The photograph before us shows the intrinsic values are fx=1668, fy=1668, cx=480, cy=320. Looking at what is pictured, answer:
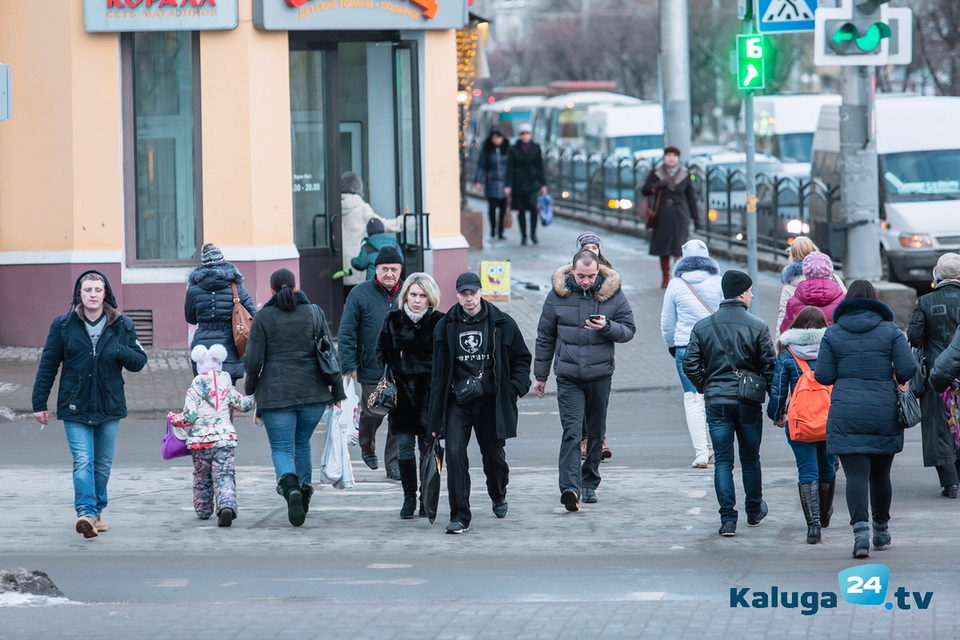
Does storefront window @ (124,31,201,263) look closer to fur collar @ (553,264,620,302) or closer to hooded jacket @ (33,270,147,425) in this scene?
fur collar @ (553,264,620,302)

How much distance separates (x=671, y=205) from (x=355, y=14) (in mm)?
5689

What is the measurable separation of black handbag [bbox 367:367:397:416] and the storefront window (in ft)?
25.6

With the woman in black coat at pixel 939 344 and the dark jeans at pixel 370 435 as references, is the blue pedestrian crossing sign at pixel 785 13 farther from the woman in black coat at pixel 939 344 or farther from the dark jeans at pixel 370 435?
the dark jeans at pixel 370 435

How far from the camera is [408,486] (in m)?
10.1

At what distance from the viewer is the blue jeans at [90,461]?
9547mm

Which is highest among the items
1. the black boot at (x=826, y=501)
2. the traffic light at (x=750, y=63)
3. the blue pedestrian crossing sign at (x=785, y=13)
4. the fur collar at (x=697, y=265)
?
the blue pedestrian crossing sign at (x=785, y=13)

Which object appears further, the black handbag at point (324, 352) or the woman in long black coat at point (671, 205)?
the woman in long black coat at point (671, 205)

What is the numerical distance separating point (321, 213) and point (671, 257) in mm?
5610

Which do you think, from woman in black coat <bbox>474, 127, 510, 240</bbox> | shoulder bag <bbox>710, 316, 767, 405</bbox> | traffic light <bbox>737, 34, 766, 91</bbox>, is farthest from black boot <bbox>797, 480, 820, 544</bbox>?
woman in black coat <bbox>474, 127, 510, 240</bbox>

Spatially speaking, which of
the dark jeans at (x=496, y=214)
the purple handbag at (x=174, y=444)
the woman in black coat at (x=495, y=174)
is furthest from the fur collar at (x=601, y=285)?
the dark jeans at (x=496, y=214)

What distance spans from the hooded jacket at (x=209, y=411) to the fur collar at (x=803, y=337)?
125 inches

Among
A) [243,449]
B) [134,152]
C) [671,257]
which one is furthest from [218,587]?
[671,257]

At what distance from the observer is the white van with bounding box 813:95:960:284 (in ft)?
68.1

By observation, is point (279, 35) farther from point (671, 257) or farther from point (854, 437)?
point (854, 437)
